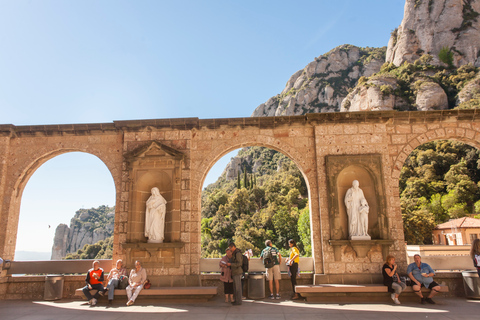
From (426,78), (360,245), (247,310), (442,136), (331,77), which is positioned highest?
(331,77)

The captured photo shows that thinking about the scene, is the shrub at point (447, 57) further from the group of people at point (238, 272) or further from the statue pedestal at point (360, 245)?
the group of people at point (238, 272)

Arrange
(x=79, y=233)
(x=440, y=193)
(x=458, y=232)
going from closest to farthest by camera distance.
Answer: (x=458, y=232) → (x=440, y=193) → (x=79, y=233)

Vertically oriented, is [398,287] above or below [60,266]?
below

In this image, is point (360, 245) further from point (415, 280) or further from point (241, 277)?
point (241, 277)

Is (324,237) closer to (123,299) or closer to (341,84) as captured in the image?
(123,299)

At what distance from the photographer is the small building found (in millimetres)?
28250

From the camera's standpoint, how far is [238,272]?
724 centimetres

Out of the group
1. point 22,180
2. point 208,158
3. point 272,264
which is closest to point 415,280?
point 272,264

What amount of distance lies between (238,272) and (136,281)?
2590 mm

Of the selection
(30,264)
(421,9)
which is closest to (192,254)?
(30,264)

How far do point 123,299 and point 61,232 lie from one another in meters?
102

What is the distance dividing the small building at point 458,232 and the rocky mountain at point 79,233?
7973cm

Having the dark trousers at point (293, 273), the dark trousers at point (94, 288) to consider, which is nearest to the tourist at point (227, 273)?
the dark trousers at point (293, 273)

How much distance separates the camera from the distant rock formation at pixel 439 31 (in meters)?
63.8
